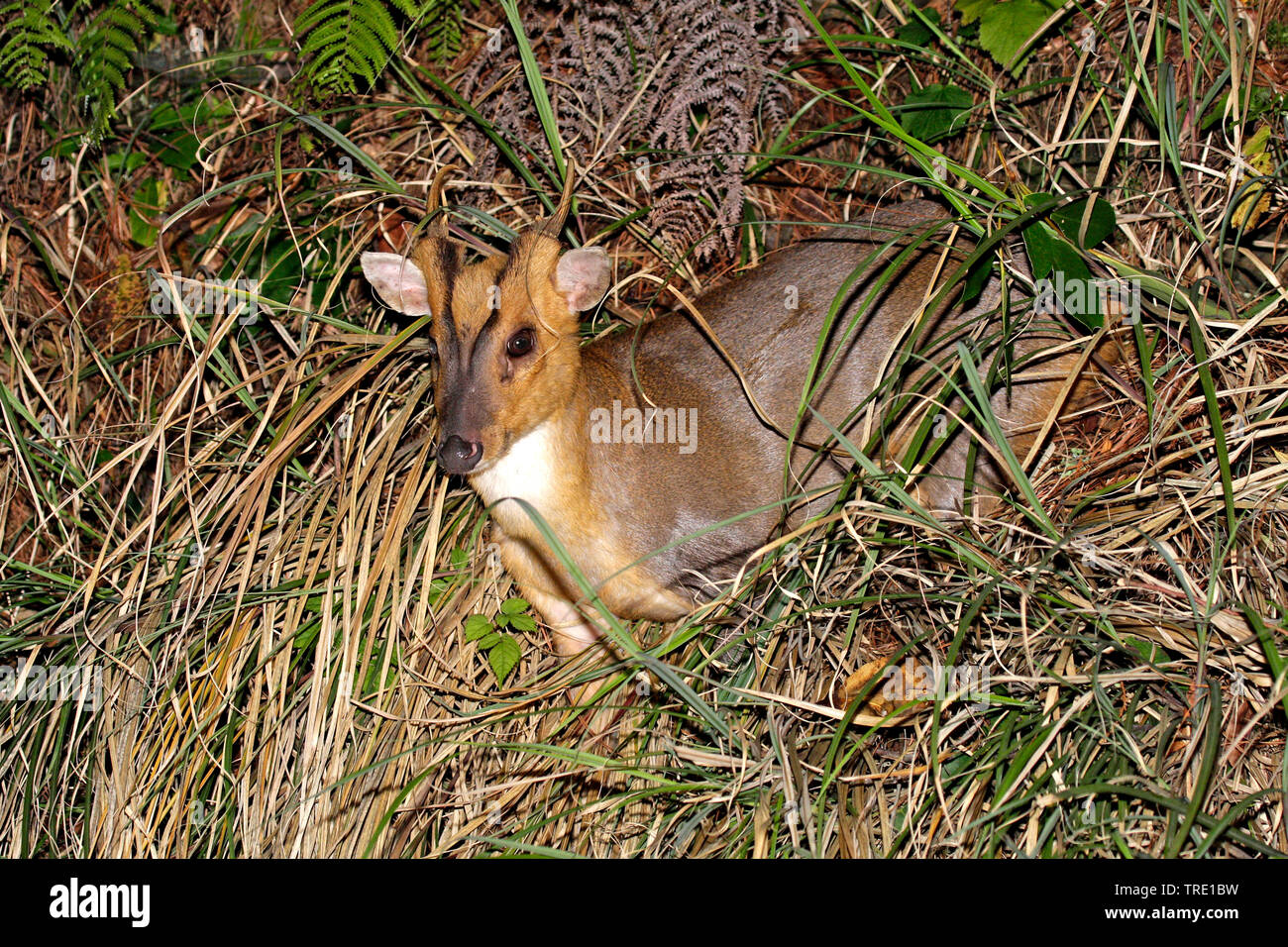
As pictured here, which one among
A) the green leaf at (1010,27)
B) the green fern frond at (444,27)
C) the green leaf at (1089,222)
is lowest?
the green leaf at (1089,222)

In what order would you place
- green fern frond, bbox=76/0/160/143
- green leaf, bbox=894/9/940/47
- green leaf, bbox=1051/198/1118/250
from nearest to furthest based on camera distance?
green leaf, bbox=1051/198/1118/250 < green leaf, bbox=894/9/940/47 < green fern frond, bbox=76/0/160/143

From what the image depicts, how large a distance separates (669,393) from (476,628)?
1.08 metres

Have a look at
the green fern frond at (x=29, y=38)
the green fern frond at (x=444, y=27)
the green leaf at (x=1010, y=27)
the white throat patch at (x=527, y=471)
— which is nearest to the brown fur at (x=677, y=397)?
the white throat patch at (x=527, y=471)

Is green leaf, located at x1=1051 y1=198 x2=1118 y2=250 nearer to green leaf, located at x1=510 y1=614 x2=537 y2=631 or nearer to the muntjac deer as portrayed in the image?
the muntjac deer

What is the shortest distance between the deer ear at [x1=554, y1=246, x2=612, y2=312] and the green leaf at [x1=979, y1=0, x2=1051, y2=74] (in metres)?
1.57

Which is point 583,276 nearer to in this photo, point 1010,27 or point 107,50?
point 1010,27

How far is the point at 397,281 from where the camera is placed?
3.61m

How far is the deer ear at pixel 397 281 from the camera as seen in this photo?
3.55 m

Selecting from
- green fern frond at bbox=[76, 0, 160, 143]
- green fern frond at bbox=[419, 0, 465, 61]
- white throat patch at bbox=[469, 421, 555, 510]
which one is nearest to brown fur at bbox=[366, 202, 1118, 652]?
white throat patch at bbox=[469, 421, 555, 510]

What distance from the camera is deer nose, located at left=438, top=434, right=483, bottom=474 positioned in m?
3.14

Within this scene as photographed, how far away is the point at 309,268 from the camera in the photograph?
4.10m

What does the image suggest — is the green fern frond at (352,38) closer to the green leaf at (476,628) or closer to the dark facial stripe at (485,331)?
the dark facial stripe at (485,331)

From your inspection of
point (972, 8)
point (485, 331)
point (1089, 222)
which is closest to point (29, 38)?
point (485, 331)

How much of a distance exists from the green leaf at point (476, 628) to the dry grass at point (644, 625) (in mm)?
92
